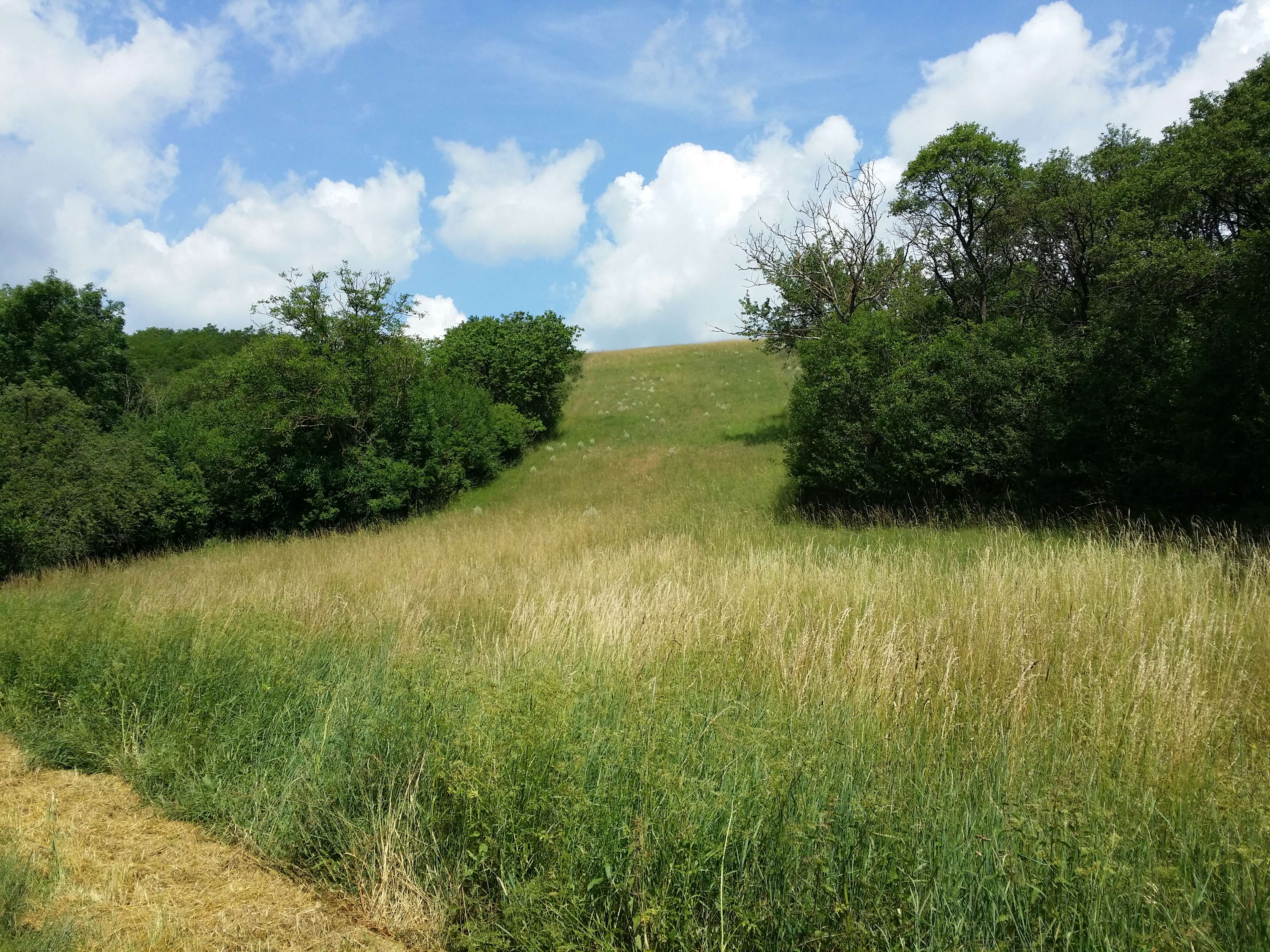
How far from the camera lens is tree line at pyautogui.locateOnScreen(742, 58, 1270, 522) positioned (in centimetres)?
1224

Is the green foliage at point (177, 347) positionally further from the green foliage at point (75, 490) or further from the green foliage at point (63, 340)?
the green foliage at point (75, 490)

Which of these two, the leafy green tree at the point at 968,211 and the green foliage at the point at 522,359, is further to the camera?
the green foliage at the point at 522,359

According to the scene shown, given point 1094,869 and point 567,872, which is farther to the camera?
point 567,872

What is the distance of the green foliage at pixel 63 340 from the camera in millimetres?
35844

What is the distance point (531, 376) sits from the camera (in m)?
38.5

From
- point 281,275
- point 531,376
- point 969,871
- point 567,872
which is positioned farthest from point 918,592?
point 531,376

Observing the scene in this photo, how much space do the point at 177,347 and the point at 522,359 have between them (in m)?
39.9

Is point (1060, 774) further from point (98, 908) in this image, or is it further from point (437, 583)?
point (437, 583)

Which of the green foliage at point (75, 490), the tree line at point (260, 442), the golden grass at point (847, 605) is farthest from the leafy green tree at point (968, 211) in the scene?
the green foliage at point (75, 490)

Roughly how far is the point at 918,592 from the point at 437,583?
7.71 meters

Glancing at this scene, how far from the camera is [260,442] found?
2788 cm

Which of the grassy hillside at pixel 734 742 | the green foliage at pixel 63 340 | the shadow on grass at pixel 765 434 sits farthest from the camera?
the green foliage at pixel 63 340

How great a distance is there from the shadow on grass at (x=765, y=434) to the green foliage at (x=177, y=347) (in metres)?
39.9

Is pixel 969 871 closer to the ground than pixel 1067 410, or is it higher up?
closer to the ground
